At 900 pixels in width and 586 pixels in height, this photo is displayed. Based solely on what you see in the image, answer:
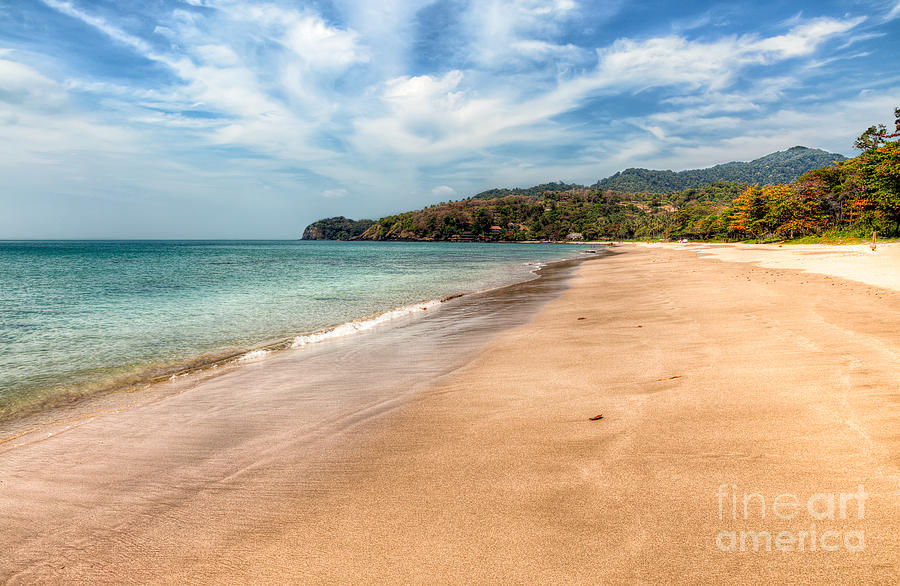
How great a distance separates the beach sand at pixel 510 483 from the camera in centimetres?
234

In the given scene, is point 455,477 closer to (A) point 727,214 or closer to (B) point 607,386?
(B) point 607,386

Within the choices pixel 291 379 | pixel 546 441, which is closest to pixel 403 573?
pixel 546 441

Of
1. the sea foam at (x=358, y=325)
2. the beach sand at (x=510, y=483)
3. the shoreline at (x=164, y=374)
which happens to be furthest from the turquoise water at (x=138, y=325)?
the beach sand at (x=510, y=483)

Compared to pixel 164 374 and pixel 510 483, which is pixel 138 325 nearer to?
pixel 164 374

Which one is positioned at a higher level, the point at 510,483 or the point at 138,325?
the point at 510,483

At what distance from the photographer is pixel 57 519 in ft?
10.4

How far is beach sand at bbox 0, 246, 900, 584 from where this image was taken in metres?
2.34

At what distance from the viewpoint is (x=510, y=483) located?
3145 mm

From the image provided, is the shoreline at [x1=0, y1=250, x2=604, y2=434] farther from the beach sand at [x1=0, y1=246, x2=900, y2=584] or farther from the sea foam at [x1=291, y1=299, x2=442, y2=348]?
the beach sand at [x1=0, y1=246, x2=900, y2=584]

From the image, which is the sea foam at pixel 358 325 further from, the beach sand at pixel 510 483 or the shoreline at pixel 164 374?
the beach sand at pixel 510 483

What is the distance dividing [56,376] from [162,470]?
5.62 metres

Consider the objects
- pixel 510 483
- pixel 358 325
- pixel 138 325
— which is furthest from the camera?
pixel 138 325

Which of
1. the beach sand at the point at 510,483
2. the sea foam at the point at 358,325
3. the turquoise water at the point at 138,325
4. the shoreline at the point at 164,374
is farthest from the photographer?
the sea foam at the point at 358,325

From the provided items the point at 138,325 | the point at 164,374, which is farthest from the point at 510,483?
the point at 138,325
